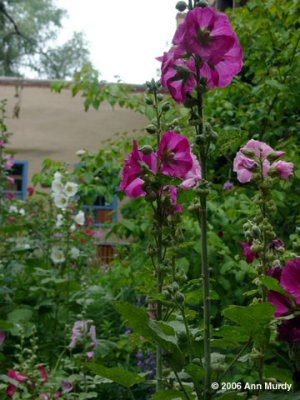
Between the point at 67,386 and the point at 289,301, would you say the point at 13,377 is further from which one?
the point at 289,301

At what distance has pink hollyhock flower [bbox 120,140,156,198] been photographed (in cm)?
107

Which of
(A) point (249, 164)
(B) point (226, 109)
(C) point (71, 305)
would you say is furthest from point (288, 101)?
(A) point (249, 164)

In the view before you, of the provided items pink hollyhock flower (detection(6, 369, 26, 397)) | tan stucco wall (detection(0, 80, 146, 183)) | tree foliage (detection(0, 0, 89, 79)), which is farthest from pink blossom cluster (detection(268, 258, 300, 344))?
tree foliage (detection(0, 0, 89, 79))

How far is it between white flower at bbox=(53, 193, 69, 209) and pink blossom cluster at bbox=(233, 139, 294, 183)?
8.43 ft

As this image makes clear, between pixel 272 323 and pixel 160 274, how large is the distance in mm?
300

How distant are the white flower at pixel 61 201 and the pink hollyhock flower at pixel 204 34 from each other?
8.83ft

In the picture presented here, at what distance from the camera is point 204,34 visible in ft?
3.11

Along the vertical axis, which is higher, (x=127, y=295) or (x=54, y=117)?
(x=54, y=117)

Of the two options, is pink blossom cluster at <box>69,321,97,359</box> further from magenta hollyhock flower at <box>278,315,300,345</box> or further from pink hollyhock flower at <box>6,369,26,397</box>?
magenta hollyhock flower at <box>278,315,300,345</box>

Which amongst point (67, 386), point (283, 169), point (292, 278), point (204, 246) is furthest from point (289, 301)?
point (67, 386)

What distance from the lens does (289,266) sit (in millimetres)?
888

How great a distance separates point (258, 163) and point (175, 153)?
0.14 m

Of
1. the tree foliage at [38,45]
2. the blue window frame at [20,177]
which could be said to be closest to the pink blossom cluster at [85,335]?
the blue window frame at [20,177]

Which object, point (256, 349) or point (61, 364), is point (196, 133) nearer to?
point (256, 349)
